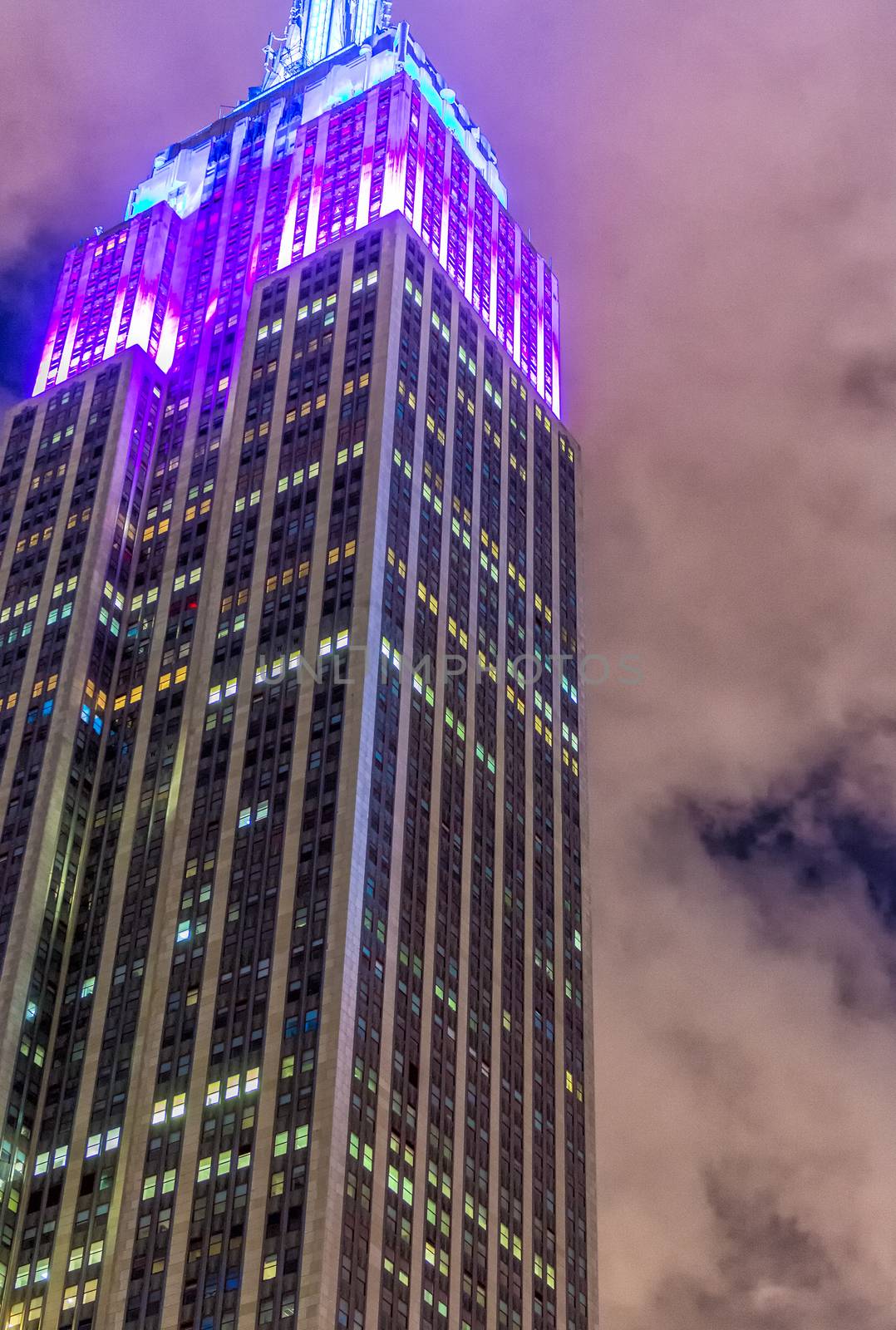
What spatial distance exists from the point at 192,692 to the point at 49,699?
1629 centimetres

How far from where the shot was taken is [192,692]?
18838 centimetres

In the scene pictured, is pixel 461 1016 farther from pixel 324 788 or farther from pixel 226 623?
pixel 226 623

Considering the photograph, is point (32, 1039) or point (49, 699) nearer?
point (32, 1039)

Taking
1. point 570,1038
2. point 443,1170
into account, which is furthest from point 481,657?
point 443,1170

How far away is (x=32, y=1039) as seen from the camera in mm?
173125

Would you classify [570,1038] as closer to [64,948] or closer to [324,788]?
[324,788]

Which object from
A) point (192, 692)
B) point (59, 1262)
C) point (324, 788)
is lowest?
point (59, 1262)

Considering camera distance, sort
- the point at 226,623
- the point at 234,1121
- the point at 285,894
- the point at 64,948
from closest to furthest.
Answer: the point at 234,1121
the point at 285,894
the point at 64,948
the point at 226,623

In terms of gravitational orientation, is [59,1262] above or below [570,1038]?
below

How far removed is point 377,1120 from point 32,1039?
37017 mm

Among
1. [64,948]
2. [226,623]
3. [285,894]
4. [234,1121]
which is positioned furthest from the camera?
[226,623]

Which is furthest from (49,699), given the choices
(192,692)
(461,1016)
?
(461,1016)

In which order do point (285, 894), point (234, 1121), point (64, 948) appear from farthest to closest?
point (64, 948)
point (285, 894)
point (234, 1121)

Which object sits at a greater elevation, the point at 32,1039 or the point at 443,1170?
the point at 32,1039
